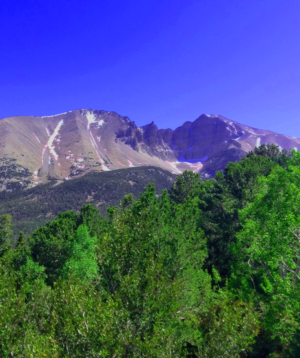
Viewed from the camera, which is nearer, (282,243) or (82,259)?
(282,243)

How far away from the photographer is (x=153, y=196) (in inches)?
987

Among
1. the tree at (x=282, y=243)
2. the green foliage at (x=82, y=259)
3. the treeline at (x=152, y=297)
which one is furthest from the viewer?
the green foliage at (x=82, y=259)

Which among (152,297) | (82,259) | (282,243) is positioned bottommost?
A: (82,259)

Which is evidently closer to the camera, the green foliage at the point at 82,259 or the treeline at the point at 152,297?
the treeline at the point at 152,297

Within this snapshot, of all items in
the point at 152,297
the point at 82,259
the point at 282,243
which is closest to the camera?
the point at 152,297

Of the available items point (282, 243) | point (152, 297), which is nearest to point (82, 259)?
point (152, 297)

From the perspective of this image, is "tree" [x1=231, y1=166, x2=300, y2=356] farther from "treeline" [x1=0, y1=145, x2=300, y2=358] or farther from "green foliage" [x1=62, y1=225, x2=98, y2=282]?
"green foliage" [x1=62, y1=225, x2=98, y2=282]

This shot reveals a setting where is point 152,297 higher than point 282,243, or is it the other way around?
point 282,243

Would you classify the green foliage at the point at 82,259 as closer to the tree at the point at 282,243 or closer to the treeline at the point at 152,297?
the treeline at the point at 152,297

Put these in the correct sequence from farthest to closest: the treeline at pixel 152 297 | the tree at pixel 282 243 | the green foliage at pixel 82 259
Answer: the green foliage at pixel 82 259, the tree at pixel 282 243, the treeline at pixel 152 297

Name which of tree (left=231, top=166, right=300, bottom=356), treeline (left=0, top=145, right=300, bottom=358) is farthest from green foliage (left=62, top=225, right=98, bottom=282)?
tree (left=231, top=166, right=300, bottom=356)

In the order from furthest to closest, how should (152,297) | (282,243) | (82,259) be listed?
(82,259)
(282,243)
(152,297)

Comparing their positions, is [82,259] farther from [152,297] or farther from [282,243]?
[282,243]

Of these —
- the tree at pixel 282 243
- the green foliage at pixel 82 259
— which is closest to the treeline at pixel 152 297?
the tree at pixel 282 243
